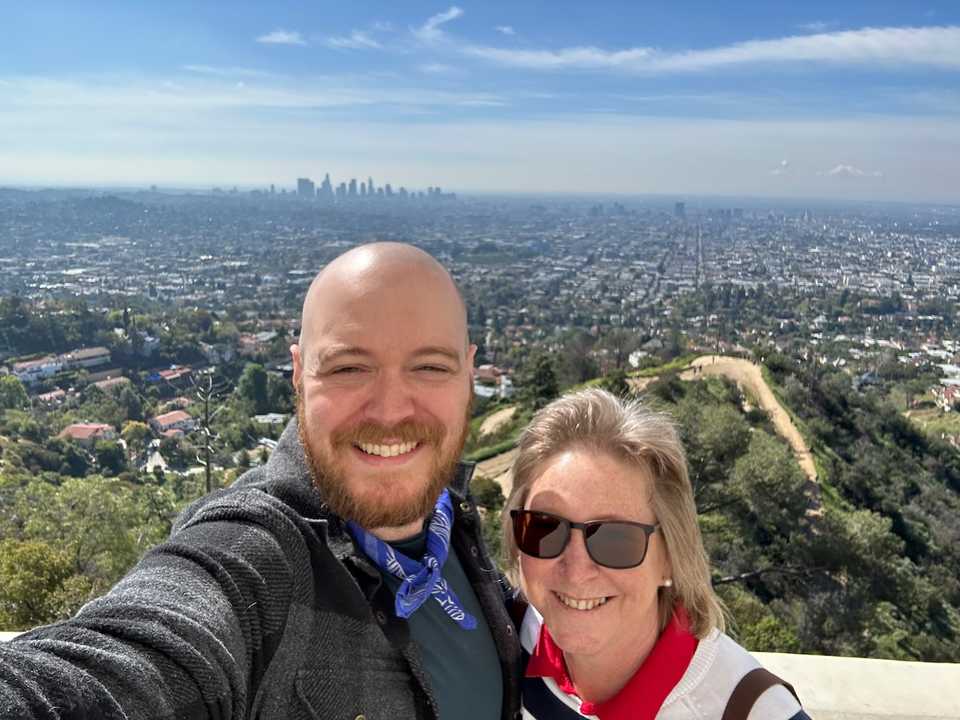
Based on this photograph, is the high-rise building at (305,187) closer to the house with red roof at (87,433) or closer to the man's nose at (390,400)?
the house with red roof at (87,433)

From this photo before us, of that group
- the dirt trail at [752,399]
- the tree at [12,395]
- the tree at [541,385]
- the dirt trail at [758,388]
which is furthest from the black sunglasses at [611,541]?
the tree at [12,395]

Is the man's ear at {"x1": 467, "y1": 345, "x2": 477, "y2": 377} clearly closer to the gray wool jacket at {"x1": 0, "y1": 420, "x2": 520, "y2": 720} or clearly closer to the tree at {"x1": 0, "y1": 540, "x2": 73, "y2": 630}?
the gray wool jacket at {"x1": 0, "y1": 420, "x2": 520, "y2": 720}

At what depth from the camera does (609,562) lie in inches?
54.6

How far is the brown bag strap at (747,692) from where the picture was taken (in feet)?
3.91

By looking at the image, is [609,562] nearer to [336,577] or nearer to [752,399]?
[336,577]

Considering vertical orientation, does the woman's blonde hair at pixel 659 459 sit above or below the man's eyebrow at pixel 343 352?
below

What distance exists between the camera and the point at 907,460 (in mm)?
22500

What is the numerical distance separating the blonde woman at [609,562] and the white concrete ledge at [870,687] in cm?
85

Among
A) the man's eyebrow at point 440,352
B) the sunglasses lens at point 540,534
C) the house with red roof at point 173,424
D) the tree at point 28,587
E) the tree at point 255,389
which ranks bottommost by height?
the house with red roof at point 173,424

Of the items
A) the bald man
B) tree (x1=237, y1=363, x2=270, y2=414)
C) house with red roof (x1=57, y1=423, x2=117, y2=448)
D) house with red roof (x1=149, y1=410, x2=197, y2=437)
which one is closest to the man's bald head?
the bald man

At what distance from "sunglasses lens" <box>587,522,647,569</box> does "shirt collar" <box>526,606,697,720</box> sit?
16 cm

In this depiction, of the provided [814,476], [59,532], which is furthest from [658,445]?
[814,476]

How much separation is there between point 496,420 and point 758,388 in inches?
365

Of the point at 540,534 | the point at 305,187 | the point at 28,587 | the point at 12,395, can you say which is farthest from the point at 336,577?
the point at 305,187
